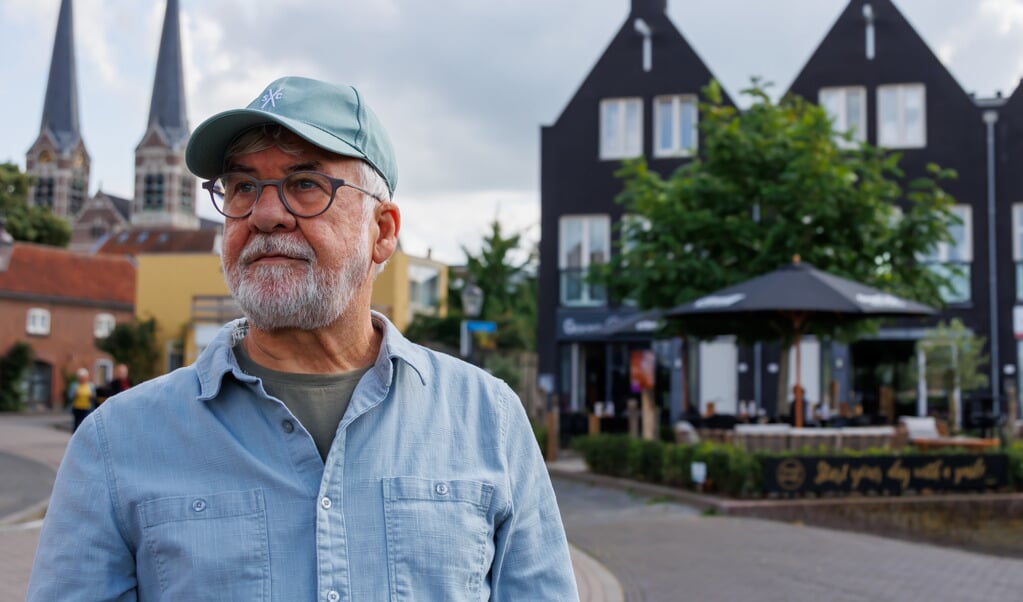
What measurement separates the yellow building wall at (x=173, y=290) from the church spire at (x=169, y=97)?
57.6 meters

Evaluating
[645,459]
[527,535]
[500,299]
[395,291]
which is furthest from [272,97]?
[395,291]

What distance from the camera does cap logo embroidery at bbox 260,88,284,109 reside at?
2.13 metres

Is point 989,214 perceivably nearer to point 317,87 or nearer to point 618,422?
point 618,422

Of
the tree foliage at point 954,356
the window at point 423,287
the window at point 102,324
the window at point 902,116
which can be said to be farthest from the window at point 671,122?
the window at point 102,324

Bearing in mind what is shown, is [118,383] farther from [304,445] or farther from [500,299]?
[500,299]

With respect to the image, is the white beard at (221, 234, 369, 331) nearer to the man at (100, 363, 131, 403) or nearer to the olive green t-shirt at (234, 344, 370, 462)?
the olive green t-shirt at (234, 344, 370, 462)

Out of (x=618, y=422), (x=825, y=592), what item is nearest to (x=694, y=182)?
(x=618, y=422)

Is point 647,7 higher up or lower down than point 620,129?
higher up

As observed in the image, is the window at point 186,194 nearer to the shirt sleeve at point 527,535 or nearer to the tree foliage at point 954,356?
the tree foliage at point 954,356

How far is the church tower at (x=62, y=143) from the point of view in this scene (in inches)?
4031

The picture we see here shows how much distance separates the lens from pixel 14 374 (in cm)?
4812

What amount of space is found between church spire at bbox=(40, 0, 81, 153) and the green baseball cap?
347 feet

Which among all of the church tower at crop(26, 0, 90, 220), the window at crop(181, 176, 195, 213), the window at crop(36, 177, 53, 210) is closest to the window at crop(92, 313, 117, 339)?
the church tower at crop(26, 0, 90, 220)

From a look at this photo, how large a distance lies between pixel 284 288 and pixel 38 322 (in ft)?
179
